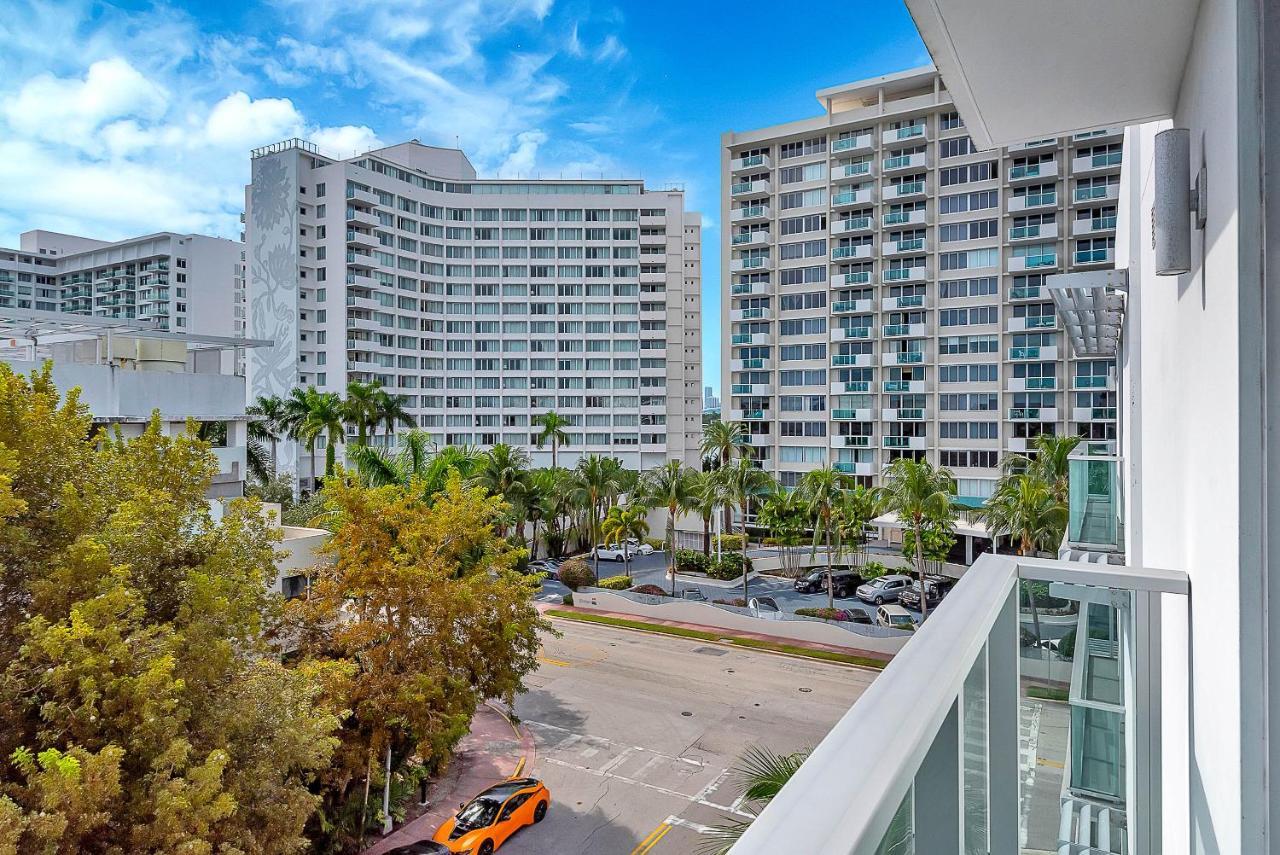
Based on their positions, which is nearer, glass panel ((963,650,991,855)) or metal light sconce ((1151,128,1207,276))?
glass panel ((963,650,991,855))

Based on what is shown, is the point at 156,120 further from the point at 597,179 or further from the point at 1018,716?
the point at 1018,716

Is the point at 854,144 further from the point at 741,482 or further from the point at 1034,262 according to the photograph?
the point at 741,482

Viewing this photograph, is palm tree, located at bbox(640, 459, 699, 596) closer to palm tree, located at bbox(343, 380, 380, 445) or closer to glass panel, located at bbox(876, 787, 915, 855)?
palm tree, located at bbox(343, 380, 380, 445)

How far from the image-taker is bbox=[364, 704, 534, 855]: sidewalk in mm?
11672

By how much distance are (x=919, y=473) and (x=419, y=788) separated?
52.8 feet

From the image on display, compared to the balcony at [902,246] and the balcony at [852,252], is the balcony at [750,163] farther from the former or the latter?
the balcony at [902,246]

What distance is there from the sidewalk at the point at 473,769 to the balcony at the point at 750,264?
30212mm

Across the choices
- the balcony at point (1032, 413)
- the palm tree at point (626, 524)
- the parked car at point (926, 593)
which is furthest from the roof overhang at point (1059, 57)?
the balcony at point (1032, 413)

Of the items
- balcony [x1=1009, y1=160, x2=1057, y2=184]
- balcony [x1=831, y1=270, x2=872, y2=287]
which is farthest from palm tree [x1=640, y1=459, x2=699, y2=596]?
balcony [x1=1009, y1=160, x2=1057, y2=184]

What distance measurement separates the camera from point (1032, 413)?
34.5 meters

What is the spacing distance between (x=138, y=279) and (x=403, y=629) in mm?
68611

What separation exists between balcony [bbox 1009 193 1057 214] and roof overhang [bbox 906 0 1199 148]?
122ft

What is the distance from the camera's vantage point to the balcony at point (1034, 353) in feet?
112

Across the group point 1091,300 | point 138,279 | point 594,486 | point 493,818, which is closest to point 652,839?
point 493,818
